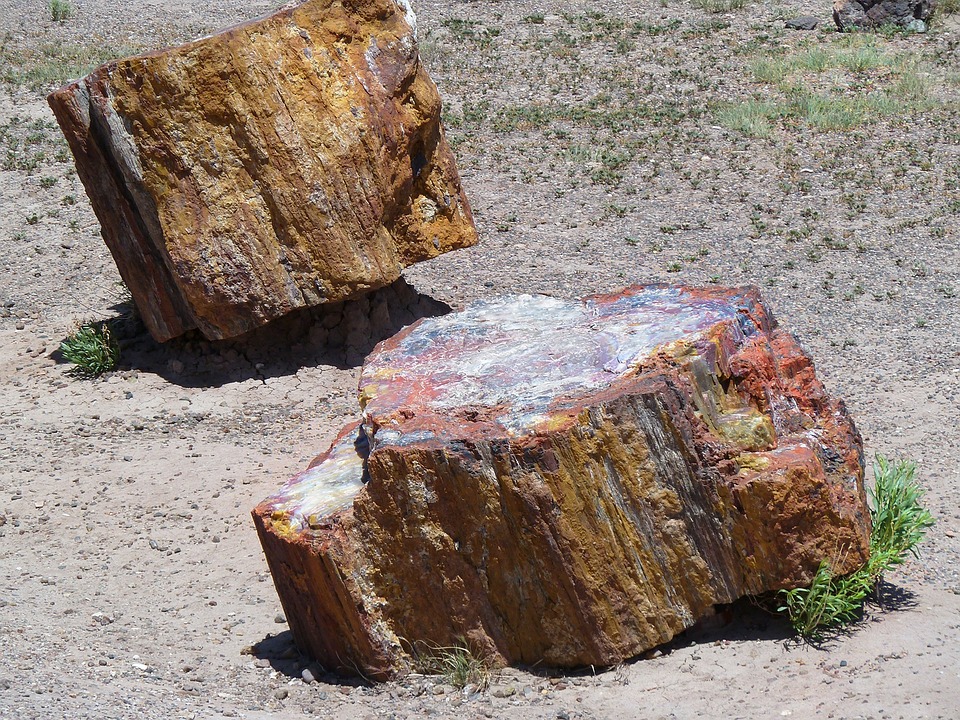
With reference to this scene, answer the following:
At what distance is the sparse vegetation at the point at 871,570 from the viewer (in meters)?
4.95

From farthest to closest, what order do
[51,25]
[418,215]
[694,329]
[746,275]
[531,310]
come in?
[51,25] → [746,275] → [418,215] → [531,310] → [694,329]

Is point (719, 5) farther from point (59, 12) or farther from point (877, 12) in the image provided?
point (59, 12)

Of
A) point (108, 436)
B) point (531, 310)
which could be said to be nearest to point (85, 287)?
point (108, 436)

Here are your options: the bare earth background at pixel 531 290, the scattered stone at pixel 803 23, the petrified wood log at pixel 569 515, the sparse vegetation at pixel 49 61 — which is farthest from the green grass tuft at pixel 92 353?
the scattered stone at pixel 803 23

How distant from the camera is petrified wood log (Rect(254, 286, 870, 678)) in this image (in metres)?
4.73

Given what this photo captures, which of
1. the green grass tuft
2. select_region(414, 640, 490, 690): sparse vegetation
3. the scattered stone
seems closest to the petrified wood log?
select_region(414, 640, 490, 690): sparse vegetation

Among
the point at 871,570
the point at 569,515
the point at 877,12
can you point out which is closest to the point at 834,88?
the point at 877,12

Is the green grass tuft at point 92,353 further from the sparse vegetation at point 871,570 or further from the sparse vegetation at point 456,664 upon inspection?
the sparse vegetation at point 871,570

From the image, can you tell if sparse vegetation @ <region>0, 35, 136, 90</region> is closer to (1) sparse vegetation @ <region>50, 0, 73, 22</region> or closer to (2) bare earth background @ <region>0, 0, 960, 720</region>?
(2) bare earth background @ <region>0, 0, 960, 720</region>

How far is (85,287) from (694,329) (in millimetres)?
6357

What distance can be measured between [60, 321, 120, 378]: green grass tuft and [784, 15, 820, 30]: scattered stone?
11215 millimetres

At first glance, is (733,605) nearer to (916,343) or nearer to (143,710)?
(143,710)

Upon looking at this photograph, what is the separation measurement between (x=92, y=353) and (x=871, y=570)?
5.79 m

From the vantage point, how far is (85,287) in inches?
393
